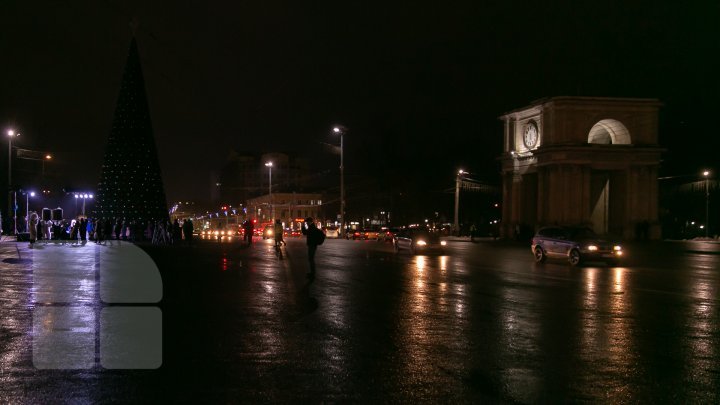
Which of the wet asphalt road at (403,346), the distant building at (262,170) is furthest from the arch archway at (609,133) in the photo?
the distant building at (262,170)

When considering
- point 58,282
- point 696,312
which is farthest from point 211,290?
point 696,312

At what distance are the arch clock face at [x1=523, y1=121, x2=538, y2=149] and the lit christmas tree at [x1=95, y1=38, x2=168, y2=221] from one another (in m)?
33.2

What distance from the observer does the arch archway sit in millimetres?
62594

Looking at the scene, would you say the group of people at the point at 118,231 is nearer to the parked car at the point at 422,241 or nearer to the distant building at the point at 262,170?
the parked car at the point at 422,241

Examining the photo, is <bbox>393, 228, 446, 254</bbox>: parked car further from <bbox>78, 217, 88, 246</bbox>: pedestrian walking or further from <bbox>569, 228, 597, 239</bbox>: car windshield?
<bbox>78, 217, 88, 246</bbox>: pedestrian walking

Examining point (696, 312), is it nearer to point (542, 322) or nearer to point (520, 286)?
point (542, 322)

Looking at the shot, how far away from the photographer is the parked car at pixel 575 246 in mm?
26844

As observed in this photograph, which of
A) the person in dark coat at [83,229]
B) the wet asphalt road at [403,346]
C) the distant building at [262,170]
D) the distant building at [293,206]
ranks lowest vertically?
the wet asphalt road at [403,346]

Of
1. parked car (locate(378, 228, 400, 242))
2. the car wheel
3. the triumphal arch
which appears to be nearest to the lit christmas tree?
parked car (locate(378, 228, 400, 242))

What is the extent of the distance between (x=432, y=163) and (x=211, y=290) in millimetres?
85602

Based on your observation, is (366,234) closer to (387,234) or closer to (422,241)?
(387,234)

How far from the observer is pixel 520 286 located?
18.3 m

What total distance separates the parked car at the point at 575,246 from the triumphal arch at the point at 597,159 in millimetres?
30186

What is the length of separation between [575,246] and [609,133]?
4049cm
